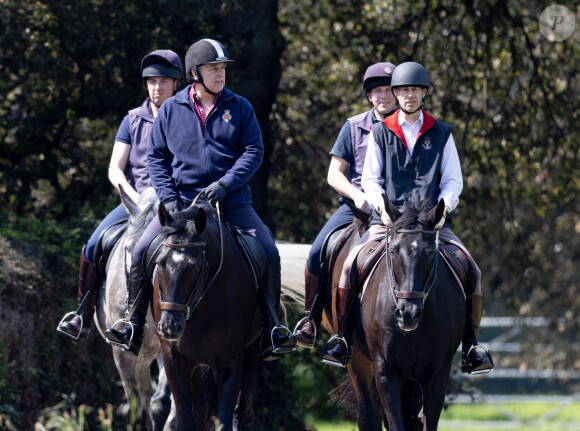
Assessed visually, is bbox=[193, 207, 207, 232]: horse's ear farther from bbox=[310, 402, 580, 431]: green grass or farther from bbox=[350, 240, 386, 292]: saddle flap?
bbox=[310, 402, 580, 431]: green grass

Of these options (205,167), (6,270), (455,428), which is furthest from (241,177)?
(455,428)

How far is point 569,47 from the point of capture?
15469 millimetres

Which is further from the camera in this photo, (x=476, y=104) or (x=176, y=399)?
(x=476, y=104)

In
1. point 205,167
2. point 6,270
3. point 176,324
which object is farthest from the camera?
point 6,270

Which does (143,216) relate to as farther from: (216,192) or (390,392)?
(390,392)

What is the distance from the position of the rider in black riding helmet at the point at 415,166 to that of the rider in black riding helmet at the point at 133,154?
225 cm

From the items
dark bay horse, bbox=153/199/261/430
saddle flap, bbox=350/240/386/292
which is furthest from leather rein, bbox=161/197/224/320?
saddle flap, bbox=350/240/386/292

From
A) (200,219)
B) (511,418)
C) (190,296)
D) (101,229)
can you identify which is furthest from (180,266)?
(511,418)

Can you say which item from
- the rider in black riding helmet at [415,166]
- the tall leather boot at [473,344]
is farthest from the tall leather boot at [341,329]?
the tall leather boot at [473,344]

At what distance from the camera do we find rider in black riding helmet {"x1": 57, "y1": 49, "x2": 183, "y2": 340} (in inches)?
363

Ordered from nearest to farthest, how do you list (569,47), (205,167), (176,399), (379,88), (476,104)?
(176,399)
(205,167)
(379,88)
(569,47)
(476,104)

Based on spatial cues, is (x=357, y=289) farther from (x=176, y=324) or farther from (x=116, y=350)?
(x=116, y=350)

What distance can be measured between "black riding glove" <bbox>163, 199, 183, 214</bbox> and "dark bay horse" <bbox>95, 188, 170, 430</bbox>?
712mm

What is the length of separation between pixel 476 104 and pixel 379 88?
8.28 meters
